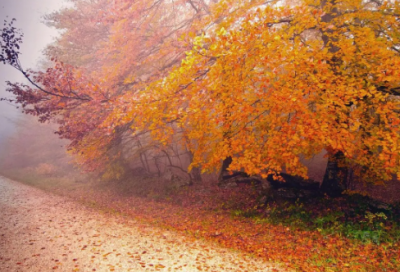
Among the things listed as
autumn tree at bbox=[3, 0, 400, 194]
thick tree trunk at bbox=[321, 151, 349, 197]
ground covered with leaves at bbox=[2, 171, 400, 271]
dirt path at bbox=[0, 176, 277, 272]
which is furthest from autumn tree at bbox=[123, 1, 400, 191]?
dirt path at bbox=[0, 176, 277, 272]

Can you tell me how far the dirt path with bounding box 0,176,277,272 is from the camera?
18.3 ft

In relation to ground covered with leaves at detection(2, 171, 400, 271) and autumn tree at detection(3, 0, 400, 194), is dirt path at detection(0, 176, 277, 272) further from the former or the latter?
autumn tree at detection(3, 0, 400, 194)

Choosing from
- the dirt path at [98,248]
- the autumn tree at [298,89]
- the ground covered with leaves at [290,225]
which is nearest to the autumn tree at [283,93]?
the autumn tree at [298,89]

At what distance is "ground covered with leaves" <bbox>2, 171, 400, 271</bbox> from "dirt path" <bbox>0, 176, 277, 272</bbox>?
91 centimetres

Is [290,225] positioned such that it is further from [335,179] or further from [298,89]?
[298,89]

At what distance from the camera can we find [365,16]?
21.9ft

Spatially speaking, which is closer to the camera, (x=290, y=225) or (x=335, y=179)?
(x=290, y=225)

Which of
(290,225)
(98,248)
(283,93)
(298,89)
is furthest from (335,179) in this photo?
(98,248)

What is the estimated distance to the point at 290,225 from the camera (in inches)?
320

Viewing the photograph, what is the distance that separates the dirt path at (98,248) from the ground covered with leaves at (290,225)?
2.98ft

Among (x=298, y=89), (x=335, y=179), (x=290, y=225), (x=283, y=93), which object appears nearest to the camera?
(x=283, y=93)

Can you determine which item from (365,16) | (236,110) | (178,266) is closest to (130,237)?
(178,266)

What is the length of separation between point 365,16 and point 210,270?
7.87m

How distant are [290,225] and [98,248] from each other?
6055 mm
